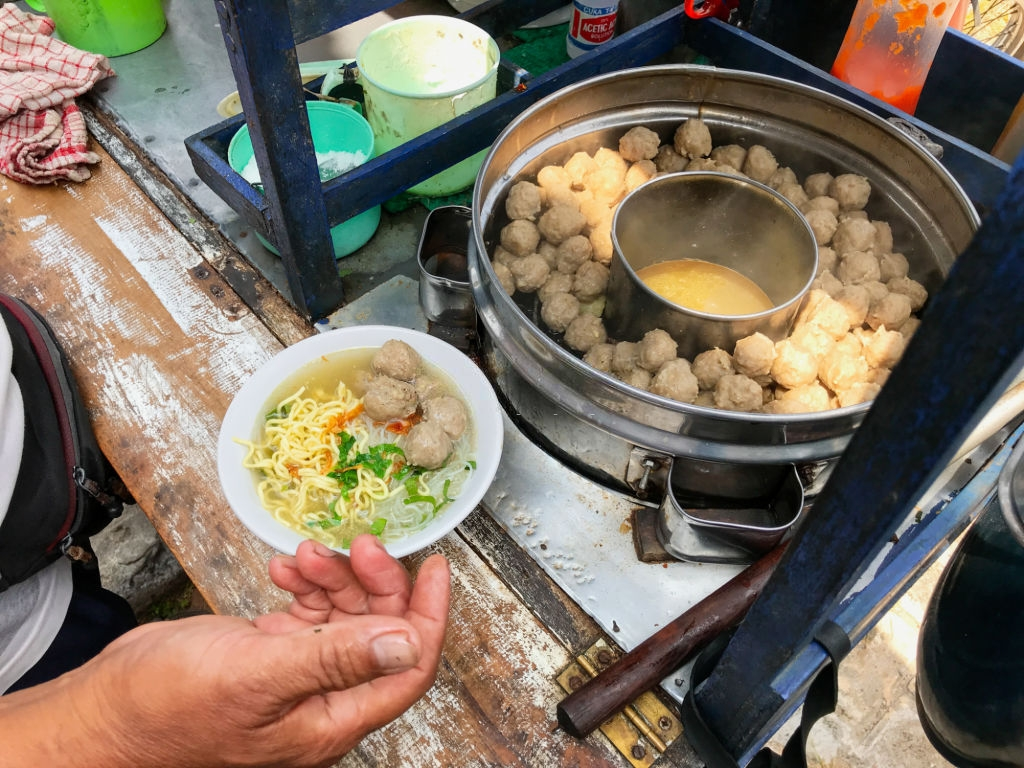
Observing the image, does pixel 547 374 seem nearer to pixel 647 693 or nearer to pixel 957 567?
pixel 647 693

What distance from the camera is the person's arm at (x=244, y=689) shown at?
1287 mm

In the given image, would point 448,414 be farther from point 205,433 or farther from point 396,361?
point 205,433

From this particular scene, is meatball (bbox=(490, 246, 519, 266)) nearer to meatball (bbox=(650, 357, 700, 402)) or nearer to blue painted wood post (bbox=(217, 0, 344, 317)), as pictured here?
blue painted wood post (bbox=(217, 0, 344, 317))

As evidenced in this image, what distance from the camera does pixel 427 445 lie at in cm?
213

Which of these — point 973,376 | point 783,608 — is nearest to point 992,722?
point 783,608

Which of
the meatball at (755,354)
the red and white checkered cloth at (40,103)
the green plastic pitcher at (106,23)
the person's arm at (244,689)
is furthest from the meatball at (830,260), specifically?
the green plastic pitcher at (106,23)

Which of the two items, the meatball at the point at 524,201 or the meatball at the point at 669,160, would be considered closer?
the meatball at the point at 524,201

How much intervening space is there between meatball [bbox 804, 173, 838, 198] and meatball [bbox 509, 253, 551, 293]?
1149 millimetres

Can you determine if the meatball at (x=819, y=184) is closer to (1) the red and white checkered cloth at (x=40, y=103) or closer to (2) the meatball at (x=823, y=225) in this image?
(2) the meatball at (x=823, y=225)

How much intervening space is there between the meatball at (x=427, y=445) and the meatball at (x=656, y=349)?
0.68 meters

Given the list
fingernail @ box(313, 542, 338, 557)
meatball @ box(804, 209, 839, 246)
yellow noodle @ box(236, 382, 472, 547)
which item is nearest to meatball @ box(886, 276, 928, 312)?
meatball @ box(804, 209, 839, 246)

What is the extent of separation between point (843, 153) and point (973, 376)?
7.81ft

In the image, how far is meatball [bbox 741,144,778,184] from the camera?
2.83 metres

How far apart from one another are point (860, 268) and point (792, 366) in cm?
63
